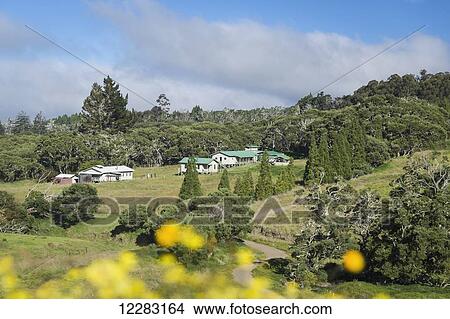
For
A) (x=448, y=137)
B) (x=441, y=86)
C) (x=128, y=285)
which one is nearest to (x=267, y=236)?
(x=128, y=285)

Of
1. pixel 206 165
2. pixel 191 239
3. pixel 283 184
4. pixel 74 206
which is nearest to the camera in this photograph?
pixel 191 239

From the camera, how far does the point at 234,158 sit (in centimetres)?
4784

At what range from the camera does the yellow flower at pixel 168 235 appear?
1480 cm

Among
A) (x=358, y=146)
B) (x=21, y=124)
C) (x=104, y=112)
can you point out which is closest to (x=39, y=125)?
(x=21, y=124)

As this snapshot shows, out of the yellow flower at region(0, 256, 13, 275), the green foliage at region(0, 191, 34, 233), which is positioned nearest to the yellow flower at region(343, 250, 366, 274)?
the yellow flower at region(0, 256, 13, 275)

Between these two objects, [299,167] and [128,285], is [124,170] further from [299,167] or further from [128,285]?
[128,285]

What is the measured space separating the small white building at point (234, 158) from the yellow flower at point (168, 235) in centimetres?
2865

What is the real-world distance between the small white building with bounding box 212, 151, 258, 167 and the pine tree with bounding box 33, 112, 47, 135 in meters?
48.0

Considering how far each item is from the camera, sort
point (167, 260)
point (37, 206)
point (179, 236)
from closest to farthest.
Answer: point (167, 260) < point (179, 236) < point (37, 206)

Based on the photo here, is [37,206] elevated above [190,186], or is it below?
below

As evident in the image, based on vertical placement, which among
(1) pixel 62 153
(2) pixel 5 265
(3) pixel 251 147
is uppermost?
(3) pixel 251 147

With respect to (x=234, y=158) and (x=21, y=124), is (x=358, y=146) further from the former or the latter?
(x=21, y=124)

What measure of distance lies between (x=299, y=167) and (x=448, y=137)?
43.6ft

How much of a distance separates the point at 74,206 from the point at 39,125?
75162 mm
